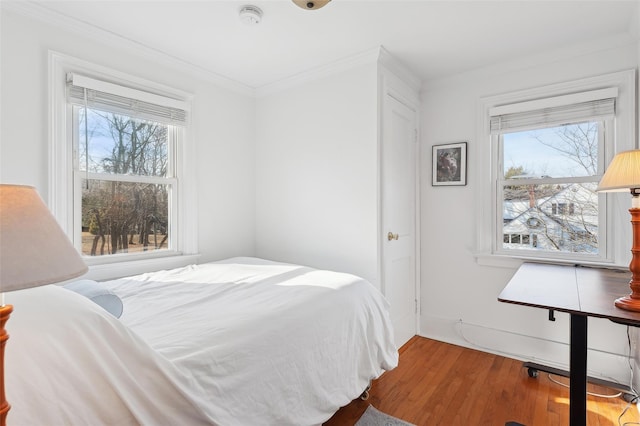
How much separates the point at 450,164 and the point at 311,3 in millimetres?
1957

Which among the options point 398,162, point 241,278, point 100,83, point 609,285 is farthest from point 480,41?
point 100,83

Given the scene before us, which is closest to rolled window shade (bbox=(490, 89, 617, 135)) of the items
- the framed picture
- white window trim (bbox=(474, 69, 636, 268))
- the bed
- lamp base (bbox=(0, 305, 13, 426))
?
white window trim (bbox=(474, 69, 636, 268))

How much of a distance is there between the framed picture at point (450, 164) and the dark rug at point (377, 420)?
6.84ft

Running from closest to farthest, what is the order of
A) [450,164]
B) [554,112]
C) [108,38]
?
[108,38]
[554,112]
[450,164]

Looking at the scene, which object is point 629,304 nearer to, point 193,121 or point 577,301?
point 577,301

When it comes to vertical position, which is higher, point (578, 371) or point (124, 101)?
point (124, 101)

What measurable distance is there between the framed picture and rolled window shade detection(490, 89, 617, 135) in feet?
1.06

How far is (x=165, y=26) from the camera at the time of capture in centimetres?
220

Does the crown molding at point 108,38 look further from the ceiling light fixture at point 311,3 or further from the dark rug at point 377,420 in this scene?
the dark rug at point 377,420

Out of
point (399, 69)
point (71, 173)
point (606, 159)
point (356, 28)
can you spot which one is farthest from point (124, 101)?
point (606, 159)

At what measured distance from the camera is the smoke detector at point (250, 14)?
198 cm

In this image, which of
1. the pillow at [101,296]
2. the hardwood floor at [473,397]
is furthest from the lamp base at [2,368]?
the hardwood floor at [473,397]

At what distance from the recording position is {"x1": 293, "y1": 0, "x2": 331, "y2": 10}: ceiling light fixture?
1824mm

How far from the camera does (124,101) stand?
241 cm
